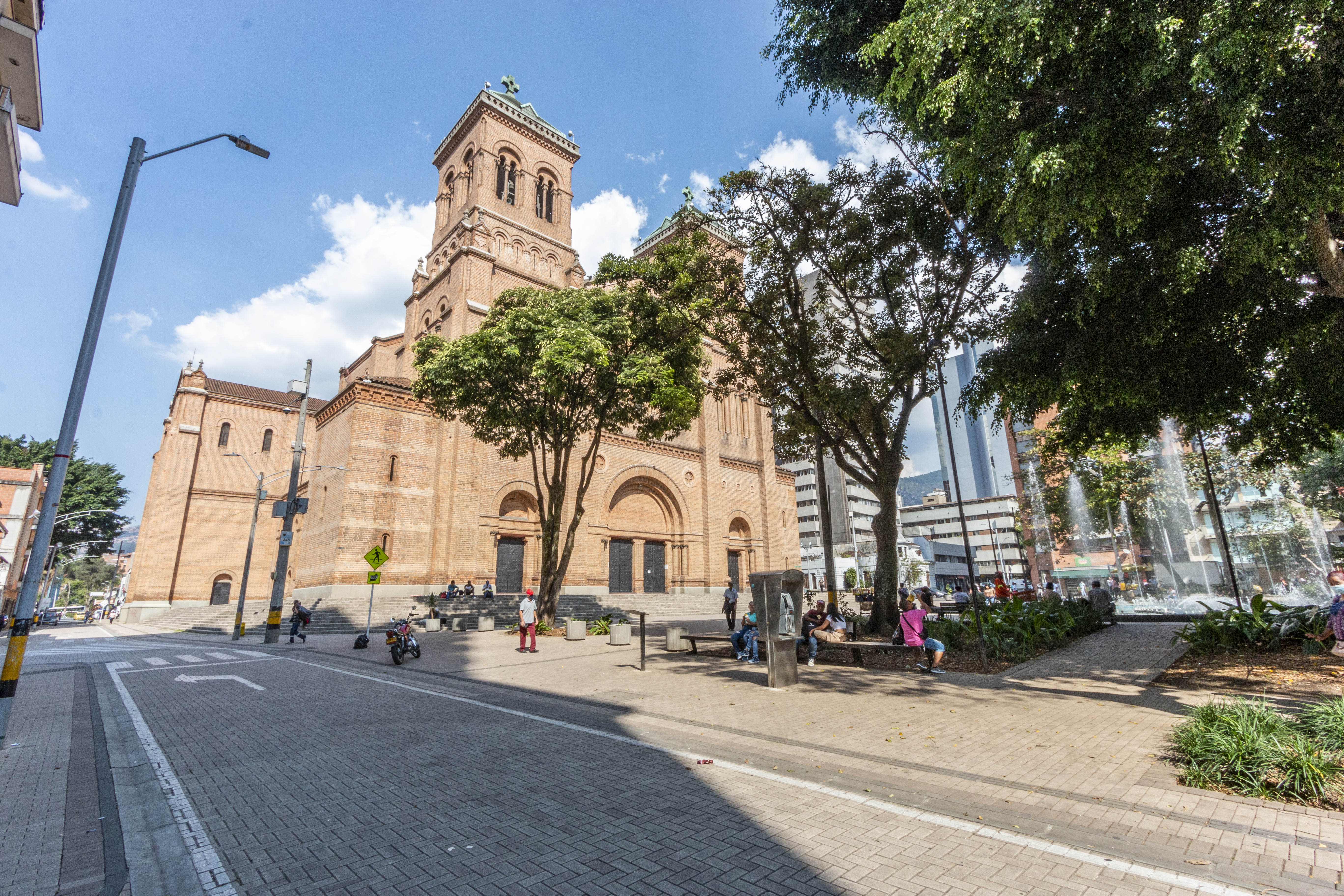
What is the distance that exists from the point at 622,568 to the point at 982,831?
31.5m

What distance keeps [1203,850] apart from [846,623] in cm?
1102

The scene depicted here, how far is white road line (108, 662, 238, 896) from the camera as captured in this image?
11.4 ft

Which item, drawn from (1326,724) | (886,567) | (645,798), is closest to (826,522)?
(886,567)

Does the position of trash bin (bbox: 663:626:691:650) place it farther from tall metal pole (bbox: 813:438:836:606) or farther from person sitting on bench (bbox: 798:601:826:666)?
tall metal pole (bbox: 813:438:836:606)

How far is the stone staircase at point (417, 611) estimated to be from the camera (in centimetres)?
2419

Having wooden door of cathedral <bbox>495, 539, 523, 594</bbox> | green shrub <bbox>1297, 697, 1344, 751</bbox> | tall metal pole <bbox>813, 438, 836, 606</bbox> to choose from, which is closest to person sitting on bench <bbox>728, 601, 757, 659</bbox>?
tall metal pole <bbox>813, 438, 836, 606</bbox>

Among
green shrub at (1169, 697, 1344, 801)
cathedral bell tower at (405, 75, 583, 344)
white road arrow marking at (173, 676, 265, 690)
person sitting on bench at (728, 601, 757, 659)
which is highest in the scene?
cathedral bell tower at (405, 75, 583, 344)

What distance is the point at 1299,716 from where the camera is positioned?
18.0ft

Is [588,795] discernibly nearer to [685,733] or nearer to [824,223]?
[685,733]

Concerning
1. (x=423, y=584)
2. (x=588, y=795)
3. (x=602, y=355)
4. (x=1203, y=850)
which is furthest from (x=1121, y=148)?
(x=423, y=584)

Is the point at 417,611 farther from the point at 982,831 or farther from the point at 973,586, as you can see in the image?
the point at 982,831

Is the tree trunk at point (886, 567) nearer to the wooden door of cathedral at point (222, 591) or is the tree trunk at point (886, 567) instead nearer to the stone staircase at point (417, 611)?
the stone staircase at point (417, 611)

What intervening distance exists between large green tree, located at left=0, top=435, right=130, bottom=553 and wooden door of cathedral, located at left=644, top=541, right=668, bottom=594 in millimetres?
36925

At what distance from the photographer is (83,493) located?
41.2 meters
